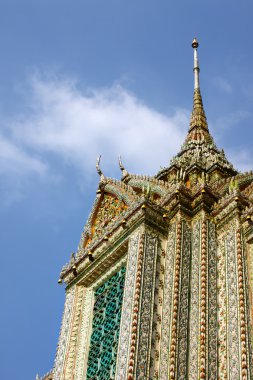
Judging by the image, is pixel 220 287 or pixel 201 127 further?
pixel 201 127

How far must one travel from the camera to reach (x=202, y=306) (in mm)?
15930

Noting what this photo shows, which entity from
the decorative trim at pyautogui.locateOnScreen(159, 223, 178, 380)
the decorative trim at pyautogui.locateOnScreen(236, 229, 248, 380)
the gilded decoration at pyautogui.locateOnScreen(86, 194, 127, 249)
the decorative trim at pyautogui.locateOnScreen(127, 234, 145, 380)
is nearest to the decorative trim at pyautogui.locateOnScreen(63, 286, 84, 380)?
the gilded decoration at pyautogui.locateOnScreen(86, 194, 127, 249)

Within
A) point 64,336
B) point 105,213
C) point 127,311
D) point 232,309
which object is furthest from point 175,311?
point 105,213

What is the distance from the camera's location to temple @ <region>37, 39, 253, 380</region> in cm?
1507

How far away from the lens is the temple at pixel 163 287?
15.1 meters

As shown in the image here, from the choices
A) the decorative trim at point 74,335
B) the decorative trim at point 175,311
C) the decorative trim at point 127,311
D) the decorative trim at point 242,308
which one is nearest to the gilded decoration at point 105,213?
the decorative trim at point 74,335

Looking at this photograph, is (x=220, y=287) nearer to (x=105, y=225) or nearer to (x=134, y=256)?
(x=134, y=256)

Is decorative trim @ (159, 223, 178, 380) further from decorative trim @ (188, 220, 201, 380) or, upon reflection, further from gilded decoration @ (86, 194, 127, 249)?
gilded decoration @ (86, 194, 127, 249)

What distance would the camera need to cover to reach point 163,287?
16.8 m

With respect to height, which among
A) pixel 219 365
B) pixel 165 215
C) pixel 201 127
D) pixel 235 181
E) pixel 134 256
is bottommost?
pixel 219 365

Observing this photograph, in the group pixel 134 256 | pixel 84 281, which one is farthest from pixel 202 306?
pixel 84 281

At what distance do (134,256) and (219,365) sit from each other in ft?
10.6

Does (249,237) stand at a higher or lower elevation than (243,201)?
lower

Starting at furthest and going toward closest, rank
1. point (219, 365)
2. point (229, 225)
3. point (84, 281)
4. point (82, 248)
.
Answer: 1. point (82, 248)
2. point (84, 281)
3. point (229, 225)
4. point (219, 365)
